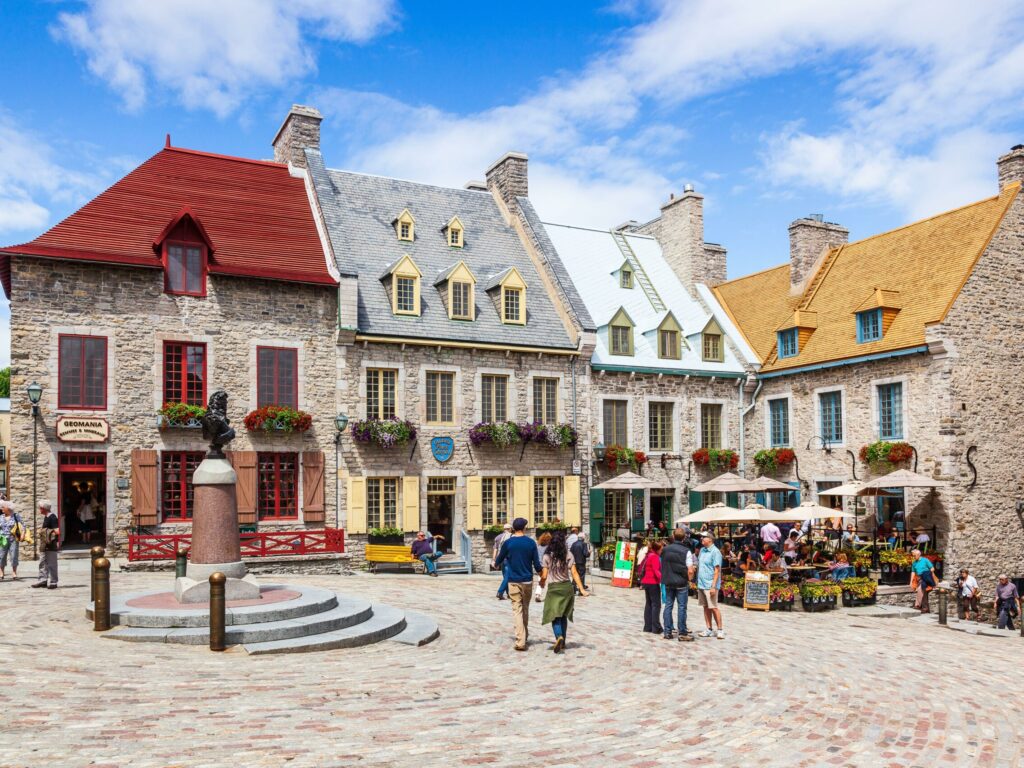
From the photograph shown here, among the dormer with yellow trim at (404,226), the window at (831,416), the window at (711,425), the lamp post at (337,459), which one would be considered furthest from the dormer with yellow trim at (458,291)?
the window at (831,416)

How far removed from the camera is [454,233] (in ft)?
92.5

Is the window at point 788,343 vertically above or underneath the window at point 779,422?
above

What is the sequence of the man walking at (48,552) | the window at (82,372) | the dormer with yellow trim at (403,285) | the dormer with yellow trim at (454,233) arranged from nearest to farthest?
1. the man walking at (48,552)
2. the window at (82,372)
3. the dormer with yellow trim at (403,285)
4. the dormer with yellow trim at (454,233)

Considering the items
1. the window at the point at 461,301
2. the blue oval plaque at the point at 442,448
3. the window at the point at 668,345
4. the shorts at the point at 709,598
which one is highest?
the window at the point at 461,301

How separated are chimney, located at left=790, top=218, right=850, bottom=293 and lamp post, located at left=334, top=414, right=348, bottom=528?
16328mm

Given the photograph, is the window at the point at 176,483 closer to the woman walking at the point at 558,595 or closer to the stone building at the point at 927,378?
the woman walking at the point at 558,595

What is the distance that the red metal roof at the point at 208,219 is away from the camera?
21703 millimetres

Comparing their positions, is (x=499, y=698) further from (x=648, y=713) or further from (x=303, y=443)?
(x=303, y=443)

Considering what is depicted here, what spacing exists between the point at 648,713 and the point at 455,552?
16.1 meters

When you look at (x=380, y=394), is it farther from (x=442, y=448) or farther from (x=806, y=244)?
(x=806, y=244)

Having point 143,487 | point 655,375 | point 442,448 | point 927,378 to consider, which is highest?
point 655,375

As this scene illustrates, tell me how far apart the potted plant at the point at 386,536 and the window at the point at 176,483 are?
4474mm

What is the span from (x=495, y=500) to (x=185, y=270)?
10.1 metres

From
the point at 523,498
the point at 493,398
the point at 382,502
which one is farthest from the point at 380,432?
the point at 523,498
